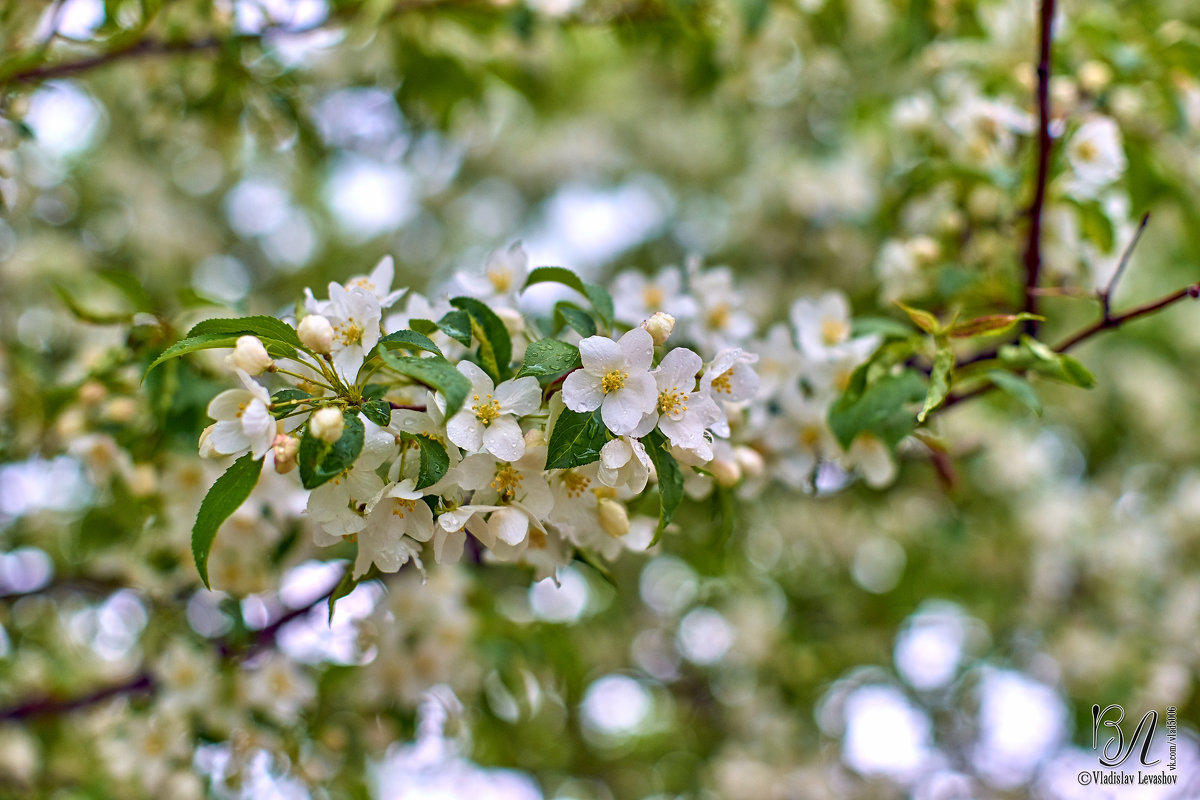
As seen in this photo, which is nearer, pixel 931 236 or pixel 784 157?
pixel 931 236

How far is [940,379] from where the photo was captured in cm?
149

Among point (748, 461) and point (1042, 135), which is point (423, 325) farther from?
point (1042, 135)

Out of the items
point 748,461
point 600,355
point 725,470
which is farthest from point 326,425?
point 748,461

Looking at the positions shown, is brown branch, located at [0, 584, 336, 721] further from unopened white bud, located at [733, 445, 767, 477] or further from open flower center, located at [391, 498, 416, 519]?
unopened white bud, located at [733, 445, 767, 477]

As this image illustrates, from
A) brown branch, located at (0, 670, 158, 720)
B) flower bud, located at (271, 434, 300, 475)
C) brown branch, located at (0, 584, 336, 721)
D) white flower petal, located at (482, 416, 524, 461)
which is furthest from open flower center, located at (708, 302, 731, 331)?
brown branch, located at (0, 670, 158, 720)

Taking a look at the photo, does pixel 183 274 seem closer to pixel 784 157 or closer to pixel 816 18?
pixel 784 157

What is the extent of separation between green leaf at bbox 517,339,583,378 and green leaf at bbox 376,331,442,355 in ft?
0.42

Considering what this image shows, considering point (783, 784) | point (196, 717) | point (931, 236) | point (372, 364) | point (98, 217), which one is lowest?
point (783, 784)

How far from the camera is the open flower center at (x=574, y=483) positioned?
4.63 feet

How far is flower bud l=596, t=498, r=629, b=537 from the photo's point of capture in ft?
4.61

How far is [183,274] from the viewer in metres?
5.06

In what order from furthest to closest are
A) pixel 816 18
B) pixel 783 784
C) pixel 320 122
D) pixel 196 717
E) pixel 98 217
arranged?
pixel 98 217 → pixel 783 784 → pixel 320 122 → pixel 816 18 → pixel 196 717

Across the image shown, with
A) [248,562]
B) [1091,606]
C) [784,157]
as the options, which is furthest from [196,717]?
[1091,606]

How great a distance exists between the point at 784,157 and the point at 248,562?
117 inches
